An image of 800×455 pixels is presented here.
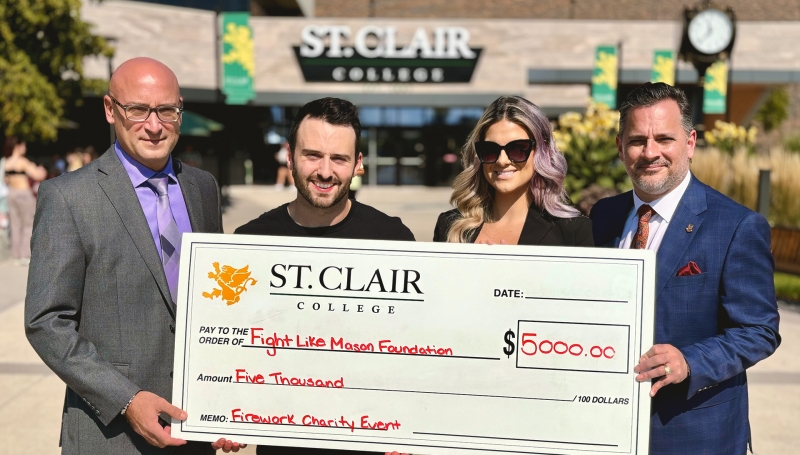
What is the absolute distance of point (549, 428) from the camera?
2.48 metres

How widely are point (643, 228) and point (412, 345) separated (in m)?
0.96

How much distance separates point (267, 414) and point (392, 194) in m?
26.8

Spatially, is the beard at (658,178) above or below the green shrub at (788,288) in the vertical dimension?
above

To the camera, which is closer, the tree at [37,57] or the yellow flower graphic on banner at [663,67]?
the tree at [37,57]

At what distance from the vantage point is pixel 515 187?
2.86 m

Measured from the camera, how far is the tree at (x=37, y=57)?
16.0m

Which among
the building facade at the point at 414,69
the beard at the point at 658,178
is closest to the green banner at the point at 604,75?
the building facade at the point at 414,69

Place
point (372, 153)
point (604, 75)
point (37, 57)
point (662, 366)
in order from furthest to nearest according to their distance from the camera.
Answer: point (372, 153) < point (604, 75) < point (37, 57) < point (662, 366)

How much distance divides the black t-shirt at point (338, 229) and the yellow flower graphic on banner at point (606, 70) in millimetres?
24149

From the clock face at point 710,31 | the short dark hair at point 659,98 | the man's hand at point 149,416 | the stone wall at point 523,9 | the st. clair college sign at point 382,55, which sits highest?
the stone wall at point 523,9

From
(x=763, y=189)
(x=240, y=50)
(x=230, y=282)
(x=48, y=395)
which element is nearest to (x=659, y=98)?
(x=230, y=282)

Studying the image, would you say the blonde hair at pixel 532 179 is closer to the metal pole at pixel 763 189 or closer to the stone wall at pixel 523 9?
the metal pole at pixel 763 189

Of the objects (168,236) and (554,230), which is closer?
(168,236)

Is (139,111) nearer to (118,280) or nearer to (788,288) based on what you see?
(118,280)
